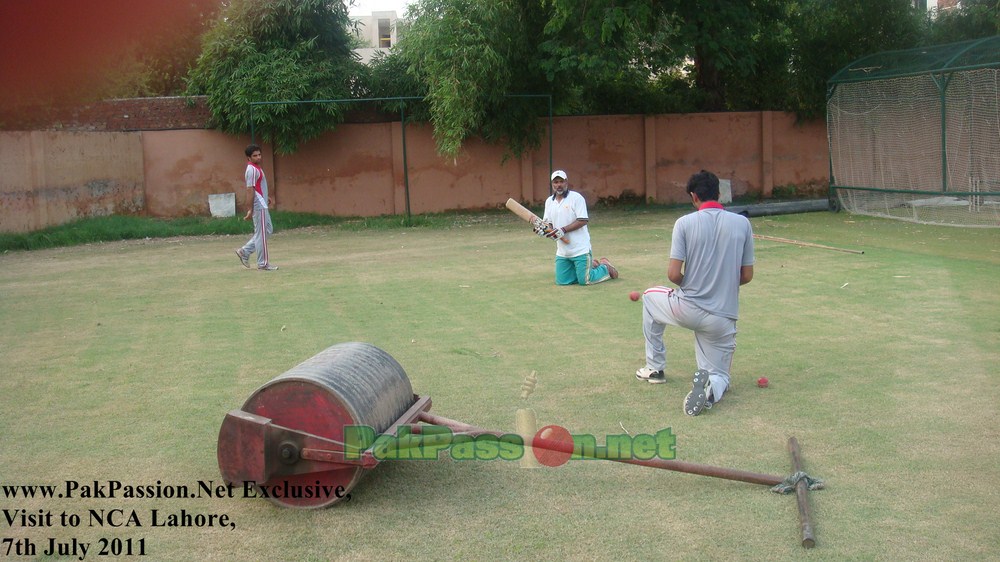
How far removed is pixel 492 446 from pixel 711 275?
202cm

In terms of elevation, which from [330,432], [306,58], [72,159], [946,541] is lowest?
[946,541]

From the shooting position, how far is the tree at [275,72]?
2023 centimetres

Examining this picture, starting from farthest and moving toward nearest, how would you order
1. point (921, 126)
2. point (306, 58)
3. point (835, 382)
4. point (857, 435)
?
point (306, 58) < point (921, 126) < point (835, 382) < point (857, 435)

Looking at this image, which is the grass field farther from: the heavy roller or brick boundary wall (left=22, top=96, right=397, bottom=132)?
brick boundary wall (left=22, top=96, right=397, bottom=132)

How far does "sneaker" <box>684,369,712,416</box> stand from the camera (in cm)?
590

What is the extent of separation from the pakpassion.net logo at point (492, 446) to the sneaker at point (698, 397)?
560mm

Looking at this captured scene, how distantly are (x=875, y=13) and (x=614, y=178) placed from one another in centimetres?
746

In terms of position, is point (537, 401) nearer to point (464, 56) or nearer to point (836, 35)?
point (464, 56)

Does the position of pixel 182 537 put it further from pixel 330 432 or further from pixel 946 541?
pixel 946 541

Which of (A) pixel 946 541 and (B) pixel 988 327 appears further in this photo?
(B) pixel 988 327

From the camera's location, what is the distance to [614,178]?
22.9 metres

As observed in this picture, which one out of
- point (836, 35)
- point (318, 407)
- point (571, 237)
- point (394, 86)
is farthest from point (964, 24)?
point (318, 407)

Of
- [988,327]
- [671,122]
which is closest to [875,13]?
[671,122]

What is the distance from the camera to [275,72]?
20.3m
